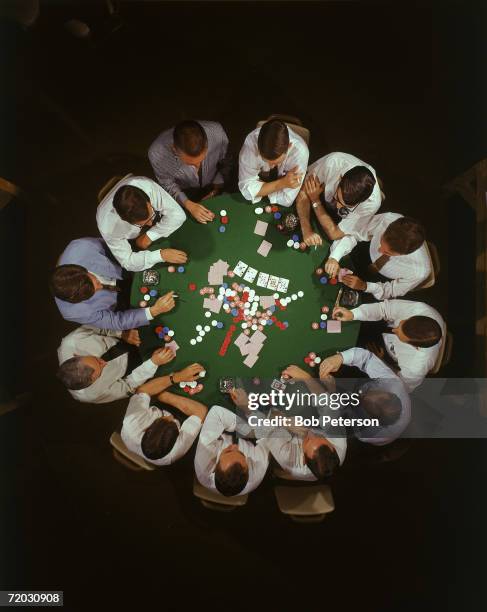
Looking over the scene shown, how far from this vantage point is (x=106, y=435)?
13.0ft

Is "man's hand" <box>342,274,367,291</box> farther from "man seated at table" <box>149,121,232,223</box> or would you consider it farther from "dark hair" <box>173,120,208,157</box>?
"dark hair" <box>173,120,208,157</box>

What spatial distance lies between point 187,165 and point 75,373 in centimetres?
166

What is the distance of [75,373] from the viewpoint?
306 cm

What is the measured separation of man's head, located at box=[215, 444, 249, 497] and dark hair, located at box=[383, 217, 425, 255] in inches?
70.0

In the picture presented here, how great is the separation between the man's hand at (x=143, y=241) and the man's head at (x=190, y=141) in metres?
0.61

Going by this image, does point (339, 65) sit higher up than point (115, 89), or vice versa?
point (339, 65)

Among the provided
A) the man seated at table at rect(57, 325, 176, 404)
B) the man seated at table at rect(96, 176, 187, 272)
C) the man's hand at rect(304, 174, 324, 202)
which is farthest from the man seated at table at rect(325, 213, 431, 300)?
the man seated at table at rect(57, 325, 176, 404)

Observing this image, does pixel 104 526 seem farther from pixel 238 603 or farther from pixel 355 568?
pixel 355 568

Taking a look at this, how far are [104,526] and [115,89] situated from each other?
151 inches

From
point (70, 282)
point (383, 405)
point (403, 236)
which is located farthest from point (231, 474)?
point (403, 236)

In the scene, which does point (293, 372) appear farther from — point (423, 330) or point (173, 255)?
point (173, 255)

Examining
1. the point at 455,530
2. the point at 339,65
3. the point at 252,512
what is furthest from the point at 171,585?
the point at 339,65

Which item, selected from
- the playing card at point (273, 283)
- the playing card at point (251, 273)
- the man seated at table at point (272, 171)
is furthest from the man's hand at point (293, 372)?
the man seated at table at point (272, 171)

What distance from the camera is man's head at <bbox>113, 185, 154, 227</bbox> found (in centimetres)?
291
